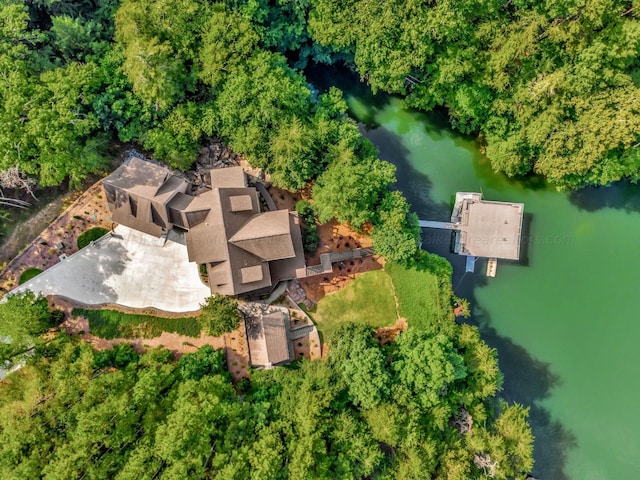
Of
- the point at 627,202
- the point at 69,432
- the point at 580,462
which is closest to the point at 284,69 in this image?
the point at 69,432

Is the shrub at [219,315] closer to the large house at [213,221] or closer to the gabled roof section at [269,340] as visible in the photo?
the large house at [213,221]

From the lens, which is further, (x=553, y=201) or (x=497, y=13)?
(x=553, y=201)

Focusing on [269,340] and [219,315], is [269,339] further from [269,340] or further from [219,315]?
[219,315]

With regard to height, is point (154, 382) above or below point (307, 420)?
above

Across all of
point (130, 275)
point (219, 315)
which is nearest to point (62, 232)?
point (130, 275)

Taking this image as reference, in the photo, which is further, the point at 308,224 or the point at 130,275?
the point at 308,224

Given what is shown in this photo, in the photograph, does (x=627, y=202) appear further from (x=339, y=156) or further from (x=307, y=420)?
(x=307, y=420)
